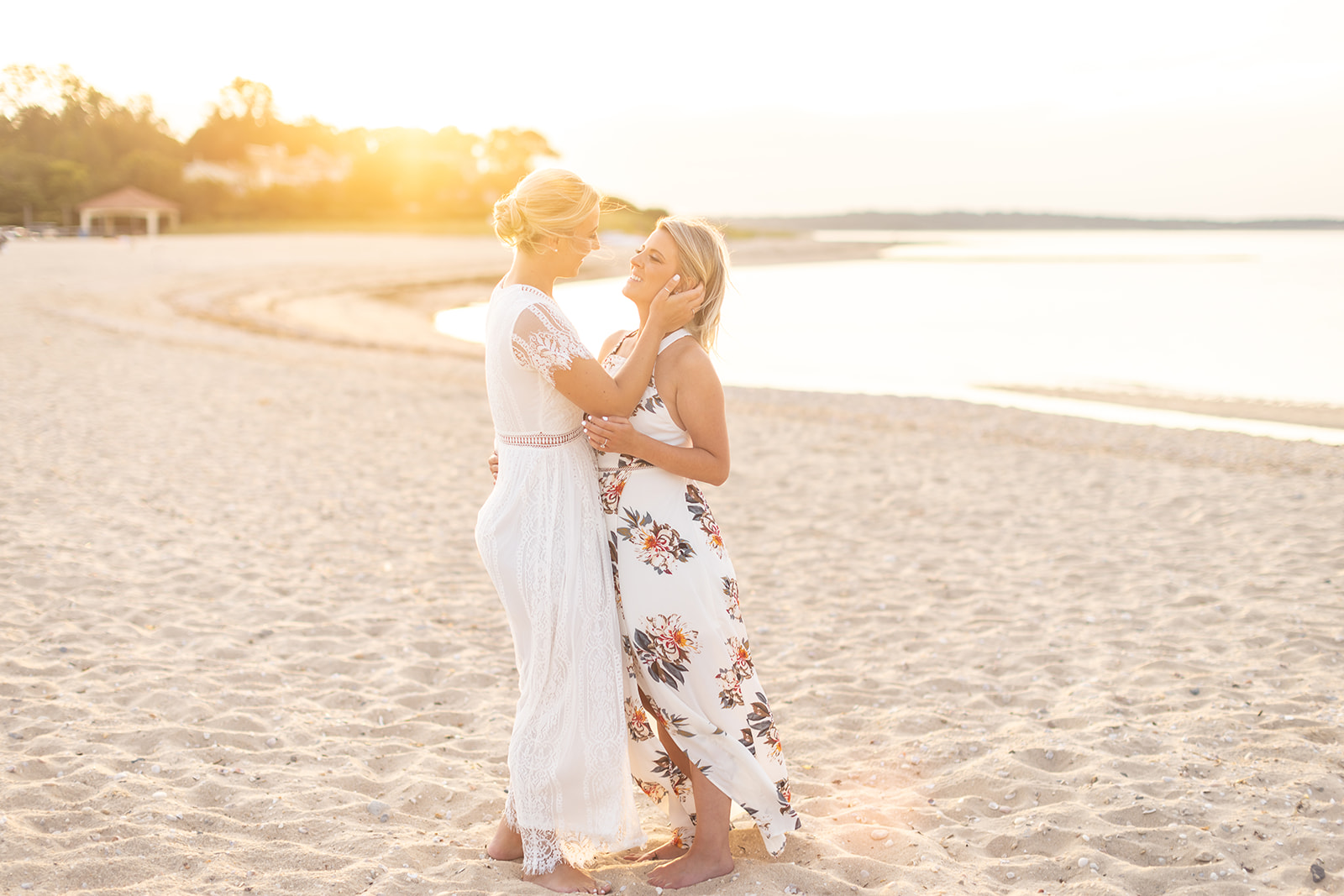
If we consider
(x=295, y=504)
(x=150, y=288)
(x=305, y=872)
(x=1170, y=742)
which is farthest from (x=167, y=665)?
(x=150, y=288)

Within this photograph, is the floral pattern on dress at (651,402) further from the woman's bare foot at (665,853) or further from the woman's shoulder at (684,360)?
the woman's bare foot at (665,853)

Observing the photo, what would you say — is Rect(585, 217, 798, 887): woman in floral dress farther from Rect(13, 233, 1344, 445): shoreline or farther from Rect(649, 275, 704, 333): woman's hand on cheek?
Rect(13, 233, 1344, 445): shoreline

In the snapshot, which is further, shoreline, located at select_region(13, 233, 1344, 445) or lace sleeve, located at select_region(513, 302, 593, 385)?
shoreline, located at select_region(13, 233, 1344, 445)

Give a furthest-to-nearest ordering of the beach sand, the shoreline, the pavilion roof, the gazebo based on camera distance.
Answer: the pavilion roof
the gazebo
the shoreline
the beach sand

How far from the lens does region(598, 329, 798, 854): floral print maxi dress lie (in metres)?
2.89

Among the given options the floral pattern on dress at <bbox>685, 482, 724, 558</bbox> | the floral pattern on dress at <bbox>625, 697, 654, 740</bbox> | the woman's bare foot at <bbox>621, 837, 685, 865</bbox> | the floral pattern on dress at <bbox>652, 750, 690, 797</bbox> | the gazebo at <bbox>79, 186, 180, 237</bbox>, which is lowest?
the woman's bare foot at <bbox>621, 837, 685, 865</bbox>

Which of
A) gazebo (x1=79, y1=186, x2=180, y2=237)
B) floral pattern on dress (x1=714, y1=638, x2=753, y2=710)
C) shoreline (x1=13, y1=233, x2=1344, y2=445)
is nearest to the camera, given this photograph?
floral pattern on dress (x1=714, y1=638, x2=753, y2=710)

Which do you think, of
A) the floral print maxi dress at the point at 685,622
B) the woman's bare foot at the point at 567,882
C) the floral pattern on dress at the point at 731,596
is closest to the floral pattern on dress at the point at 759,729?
the floral print maxi dress at the point at 685,622

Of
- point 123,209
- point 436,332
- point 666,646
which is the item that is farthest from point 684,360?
point 123,209

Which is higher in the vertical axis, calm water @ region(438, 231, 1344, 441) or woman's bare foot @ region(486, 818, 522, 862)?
calm water @ region(438, 231, 1344, 441)

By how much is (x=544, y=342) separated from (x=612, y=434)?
13.0 inches

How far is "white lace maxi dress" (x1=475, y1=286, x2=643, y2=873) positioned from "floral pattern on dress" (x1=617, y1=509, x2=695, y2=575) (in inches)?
4.6

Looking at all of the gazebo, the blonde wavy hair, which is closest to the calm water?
the blonde wavy hair

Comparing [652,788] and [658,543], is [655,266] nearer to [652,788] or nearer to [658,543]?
[658,543]
